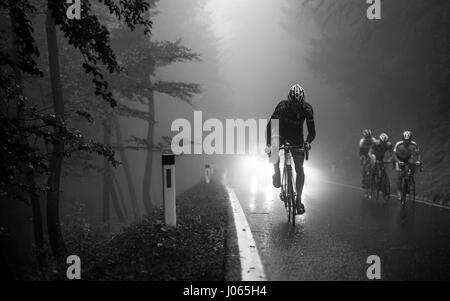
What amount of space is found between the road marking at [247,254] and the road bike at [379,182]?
4.95 m

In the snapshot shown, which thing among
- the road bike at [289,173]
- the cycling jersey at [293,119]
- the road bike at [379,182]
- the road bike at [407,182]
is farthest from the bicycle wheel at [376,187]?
the cycling jersey at [293,119]

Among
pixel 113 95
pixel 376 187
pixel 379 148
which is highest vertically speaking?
pixel 113 95

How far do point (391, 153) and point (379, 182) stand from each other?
3.02 feet

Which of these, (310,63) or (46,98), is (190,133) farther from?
(46,98)

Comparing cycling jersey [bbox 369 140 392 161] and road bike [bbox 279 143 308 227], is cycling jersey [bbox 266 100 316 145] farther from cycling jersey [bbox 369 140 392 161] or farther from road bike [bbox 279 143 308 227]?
cycling jersey [bbox 369 140 392 161]

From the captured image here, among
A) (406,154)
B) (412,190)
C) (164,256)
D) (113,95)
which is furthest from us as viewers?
(113,95)

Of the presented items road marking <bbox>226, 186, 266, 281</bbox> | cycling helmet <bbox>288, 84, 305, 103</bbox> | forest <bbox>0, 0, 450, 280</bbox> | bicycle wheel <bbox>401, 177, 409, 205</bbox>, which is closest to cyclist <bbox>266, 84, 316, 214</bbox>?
cycling helmet <bbox>288, 84, 305, 103</bbox>

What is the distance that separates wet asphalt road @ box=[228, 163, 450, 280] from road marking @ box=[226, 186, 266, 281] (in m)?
0.09

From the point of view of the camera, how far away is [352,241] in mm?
6281

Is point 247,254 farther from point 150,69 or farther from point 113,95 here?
point 113,95

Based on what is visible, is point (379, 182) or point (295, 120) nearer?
point (295, 120)

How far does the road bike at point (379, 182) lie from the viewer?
11500 mm

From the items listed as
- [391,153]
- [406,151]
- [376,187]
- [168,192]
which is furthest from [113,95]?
[168,192]

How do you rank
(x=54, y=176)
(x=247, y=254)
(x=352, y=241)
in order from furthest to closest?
1. (x=54, y=176)
2. (x=352, y=241)
3. (x=247, y=254)
